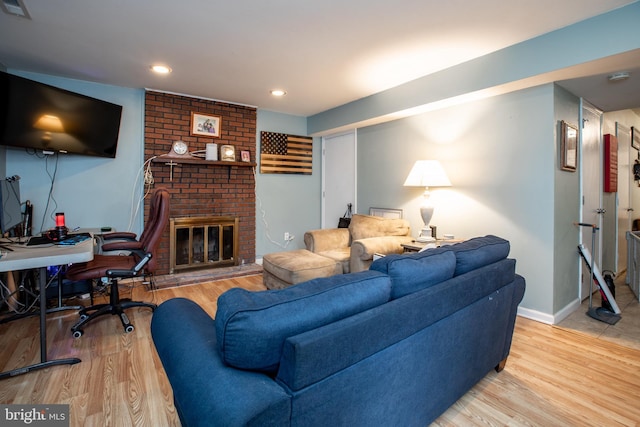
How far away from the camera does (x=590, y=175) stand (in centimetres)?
318

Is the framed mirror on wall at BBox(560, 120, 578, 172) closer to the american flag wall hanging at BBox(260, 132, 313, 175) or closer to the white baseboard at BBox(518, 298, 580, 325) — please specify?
the white baseboard at BBox(518, 298, 580, 325)

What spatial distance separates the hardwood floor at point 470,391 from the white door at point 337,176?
2.85m

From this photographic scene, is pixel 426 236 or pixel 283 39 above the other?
pixel 283 39

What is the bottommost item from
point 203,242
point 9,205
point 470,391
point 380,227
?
point 470,391

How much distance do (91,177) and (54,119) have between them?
2.45ft

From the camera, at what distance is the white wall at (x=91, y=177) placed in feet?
10.6

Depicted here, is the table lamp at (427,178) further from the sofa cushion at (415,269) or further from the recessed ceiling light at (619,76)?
the sofa cushion at (415,269)

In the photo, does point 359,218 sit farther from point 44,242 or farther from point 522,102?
point 44,242

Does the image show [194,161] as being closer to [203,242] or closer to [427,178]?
[203,242]

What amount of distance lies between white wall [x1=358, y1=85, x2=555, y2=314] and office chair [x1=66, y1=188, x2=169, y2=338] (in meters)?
2.74

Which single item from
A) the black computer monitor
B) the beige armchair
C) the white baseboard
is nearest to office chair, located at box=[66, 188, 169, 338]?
the black computer monitor

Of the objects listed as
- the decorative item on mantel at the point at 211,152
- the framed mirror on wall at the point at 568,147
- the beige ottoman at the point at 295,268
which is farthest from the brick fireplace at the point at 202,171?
the framed mirror on wall at the point at 568,147

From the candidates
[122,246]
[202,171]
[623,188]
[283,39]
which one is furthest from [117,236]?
[623,188]

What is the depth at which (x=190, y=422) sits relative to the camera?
0.80 metres
